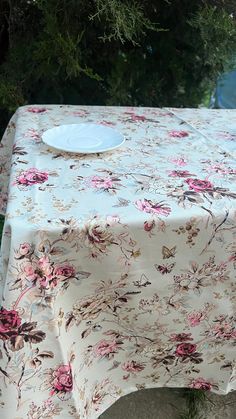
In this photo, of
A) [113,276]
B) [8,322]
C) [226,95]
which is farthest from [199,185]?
[226,95]

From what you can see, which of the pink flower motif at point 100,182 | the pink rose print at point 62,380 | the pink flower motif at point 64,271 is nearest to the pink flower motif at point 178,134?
the pink flower motif at point 100,182

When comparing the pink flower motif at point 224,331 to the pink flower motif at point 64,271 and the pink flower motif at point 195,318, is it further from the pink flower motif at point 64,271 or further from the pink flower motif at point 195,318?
the pink flower motif at point 64,271

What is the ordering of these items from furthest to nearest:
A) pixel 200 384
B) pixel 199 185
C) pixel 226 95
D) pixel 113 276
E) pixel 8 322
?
pixel 226 95
pixel 200 384
pixel 199 185
pixel 113 276
pixel 8 322

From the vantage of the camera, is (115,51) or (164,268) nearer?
(164,268)

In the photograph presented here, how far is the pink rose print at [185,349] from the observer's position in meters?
1.11

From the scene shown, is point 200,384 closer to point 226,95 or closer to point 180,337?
point 180,337

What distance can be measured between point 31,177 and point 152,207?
0.30 metres

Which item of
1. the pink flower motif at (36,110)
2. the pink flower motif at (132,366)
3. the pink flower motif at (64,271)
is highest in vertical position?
the pink flower motif at (36,110)

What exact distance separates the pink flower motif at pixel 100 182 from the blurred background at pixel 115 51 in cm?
87

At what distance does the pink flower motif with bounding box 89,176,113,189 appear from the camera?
3.35 feet

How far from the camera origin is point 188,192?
102 cm

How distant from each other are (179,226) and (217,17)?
4.35 ft

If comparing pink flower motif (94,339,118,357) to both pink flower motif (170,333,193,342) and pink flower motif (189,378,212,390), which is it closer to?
pink flower motif (170,333,193,342)

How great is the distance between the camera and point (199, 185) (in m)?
1.06
